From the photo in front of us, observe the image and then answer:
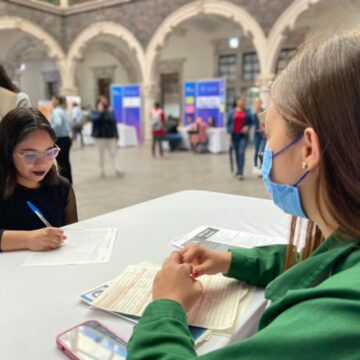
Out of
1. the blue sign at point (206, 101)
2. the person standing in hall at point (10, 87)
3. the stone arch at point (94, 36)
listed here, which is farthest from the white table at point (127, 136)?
the person standing in hall at point (10, 87)

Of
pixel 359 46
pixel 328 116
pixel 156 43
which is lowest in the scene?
pixel 328 116

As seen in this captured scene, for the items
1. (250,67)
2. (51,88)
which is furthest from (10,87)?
(51,88)

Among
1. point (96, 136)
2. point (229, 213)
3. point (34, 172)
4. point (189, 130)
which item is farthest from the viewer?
point (189, 130)

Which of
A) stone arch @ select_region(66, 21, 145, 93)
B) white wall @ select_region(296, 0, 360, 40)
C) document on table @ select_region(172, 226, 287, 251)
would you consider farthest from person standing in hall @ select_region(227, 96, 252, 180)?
stone arch @ select_region(66, 21, 145, 93)

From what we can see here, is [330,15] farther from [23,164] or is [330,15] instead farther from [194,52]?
[23,164]

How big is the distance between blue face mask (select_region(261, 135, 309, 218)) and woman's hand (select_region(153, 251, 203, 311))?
10.3 inches

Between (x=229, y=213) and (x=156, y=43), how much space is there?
11446mm

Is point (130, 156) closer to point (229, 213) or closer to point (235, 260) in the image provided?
point (229, 213)

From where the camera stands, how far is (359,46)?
689 mm

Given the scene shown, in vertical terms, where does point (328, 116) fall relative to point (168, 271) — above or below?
above

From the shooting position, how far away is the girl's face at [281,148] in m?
0.76

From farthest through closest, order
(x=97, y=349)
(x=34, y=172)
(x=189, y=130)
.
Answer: (x=189, y=130) < (x=34, y=172) < (x=97, y=349)

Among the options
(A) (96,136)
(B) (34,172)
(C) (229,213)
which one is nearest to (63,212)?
(B) (34,172)

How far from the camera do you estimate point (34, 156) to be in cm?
166
